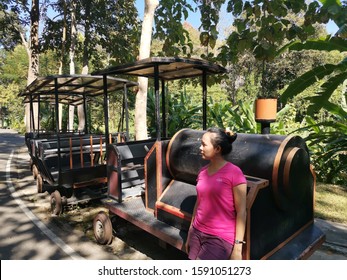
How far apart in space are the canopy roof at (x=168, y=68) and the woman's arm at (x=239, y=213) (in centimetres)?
244

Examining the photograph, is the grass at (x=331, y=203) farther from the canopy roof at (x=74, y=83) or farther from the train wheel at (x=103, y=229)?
the canopy roof at (x=74, y=83)

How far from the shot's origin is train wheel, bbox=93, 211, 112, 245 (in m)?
4.64

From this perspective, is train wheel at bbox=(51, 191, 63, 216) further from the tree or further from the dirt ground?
Result: the tree

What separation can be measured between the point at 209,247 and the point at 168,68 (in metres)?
3.32

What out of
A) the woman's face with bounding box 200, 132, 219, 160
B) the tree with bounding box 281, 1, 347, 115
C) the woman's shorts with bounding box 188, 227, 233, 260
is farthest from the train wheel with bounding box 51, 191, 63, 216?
the tree with bounding box 281, 1, 347, 115

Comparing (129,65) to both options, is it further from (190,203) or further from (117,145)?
(190,203)

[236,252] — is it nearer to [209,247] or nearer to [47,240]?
[209,247]

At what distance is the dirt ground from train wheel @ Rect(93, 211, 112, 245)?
0.37 feet

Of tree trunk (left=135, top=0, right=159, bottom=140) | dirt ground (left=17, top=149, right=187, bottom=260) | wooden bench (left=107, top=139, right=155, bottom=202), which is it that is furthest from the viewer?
tree trunk (left=135, top=0, right=159, bottom=140)

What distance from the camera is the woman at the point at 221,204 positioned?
240cm

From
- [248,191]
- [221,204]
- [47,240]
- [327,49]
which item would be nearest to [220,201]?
[221,204]

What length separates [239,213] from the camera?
7.91 ft

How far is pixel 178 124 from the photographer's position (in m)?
11.9

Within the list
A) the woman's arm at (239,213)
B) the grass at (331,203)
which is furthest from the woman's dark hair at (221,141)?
the grass at (331,203)
